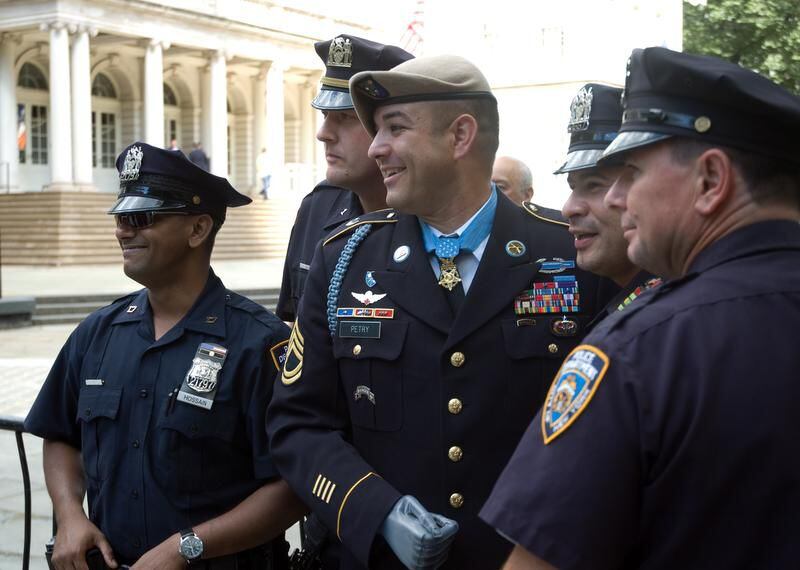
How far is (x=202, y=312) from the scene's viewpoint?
→ 3.18m

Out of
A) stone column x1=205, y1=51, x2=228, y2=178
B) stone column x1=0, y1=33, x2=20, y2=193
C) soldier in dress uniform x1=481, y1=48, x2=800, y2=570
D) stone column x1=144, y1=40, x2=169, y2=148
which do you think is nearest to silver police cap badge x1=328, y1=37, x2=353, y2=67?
soldier in dress uniform x1=481, y1=48, x2=800, y2=570

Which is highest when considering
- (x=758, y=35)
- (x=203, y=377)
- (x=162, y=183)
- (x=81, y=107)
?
(x=758, y=35)

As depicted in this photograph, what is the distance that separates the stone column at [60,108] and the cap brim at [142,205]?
101 feet

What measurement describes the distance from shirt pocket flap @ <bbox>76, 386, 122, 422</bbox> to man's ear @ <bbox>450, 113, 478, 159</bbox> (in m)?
1.34

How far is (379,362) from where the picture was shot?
264 centimetres

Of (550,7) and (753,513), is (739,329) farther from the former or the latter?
(550,7)

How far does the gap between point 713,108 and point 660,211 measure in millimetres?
202

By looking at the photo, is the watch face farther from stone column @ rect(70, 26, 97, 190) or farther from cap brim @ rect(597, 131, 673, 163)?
stone column @ rect(70, 26, 97, 190)

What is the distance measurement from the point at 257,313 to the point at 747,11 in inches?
1295

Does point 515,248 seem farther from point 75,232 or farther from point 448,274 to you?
point 75,232

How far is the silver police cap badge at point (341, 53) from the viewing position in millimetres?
3834

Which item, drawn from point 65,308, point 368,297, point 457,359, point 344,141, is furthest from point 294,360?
point 65,308

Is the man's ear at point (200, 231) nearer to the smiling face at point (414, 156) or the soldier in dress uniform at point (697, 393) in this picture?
the smiling face at point (414, 156)

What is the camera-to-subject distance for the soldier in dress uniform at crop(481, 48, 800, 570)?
1504 millimetres
